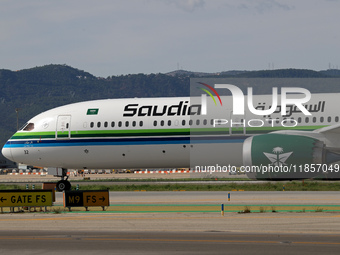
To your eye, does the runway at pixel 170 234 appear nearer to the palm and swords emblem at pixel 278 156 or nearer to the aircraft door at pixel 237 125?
the palm and swords emblem at pixel 278 156

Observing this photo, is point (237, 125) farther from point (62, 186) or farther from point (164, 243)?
point (164, 243)

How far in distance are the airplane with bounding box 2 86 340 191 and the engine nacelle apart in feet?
12.0

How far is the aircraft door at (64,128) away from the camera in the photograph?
39.6 meters

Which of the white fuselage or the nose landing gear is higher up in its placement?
the white fuselage

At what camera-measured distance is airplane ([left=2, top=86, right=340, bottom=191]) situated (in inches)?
1409

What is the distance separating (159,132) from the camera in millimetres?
37906

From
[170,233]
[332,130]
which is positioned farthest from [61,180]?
[170,233]

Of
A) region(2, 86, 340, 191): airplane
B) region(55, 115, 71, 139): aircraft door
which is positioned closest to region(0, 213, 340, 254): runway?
region(2, 86, 340, 191): airplane

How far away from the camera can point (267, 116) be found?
36.2 m

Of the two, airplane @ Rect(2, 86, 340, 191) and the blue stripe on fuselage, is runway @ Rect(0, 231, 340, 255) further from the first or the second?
the blue stripe on fuselage

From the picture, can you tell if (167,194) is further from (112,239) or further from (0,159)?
(0,159)

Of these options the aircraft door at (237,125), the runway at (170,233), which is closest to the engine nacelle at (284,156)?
the runway at (170,233)

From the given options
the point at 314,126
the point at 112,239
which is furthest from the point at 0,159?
the point at 112,239

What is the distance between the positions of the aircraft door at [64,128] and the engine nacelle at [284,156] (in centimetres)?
1390
